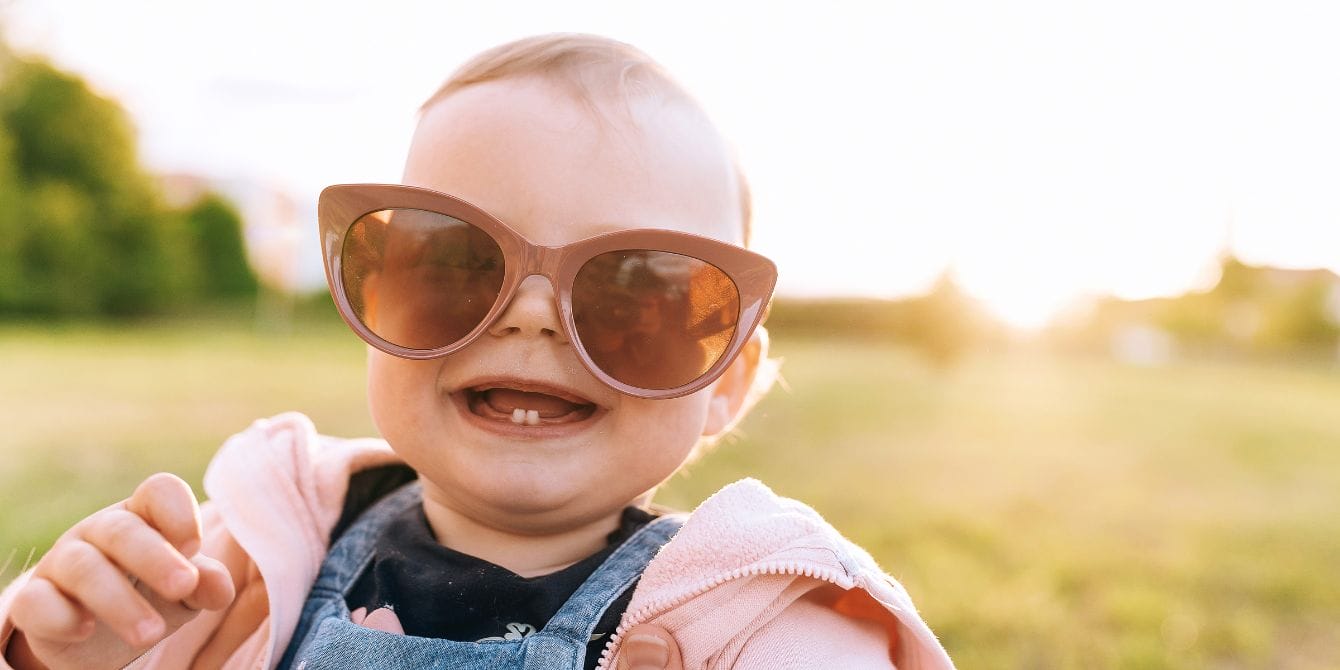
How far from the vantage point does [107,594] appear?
3.73ft

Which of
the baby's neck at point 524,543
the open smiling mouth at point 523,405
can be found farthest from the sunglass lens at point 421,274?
the baby's neck at point 524,543

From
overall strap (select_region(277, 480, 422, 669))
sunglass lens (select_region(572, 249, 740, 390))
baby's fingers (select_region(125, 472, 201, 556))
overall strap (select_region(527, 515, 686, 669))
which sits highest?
sunglass lens (select_region(572, 249, 740, 390))

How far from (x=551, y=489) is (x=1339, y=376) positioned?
2526 centimetres

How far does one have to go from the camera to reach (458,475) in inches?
56.0

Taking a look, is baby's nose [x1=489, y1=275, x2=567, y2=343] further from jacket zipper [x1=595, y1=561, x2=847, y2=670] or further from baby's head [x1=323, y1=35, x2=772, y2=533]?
jacket zipper [x1=595, y1=561, x2=847, y2=670]

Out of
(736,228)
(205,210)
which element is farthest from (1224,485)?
(205,210)

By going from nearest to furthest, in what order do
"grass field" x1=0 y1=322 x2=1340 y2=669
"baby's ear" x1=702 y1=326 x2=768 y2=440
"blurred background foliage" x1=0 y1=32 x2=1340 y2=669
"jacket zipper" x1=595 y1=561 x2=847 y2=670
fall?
1. "jacket zipper" x1=595 y1=561 x2=847 y2=670
2. "baby's ear" x1=702 y1=326 x2=768 y2=440
3. "grass field" x1=0 y1=322 x2=1340 y2=669
4. "blurred background foliage" x1=0 y1=32 x2=1340 y2=669

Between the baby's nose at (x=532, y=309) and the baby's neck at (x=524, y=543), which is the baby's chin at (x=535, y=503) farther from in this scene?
the baby's nose at (x=532, y=309)

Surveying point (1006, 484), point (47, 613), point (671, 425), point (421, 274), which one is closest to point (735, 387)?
point (671, 425)

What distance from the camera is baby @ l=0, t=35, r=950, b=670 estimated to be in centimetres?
134

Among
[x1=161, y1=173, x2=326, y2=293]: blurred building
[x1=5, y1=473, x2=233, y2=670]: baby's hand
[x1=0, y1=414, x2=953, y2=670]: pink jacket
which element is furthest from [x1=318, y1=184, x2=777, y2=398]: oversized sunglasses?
[x1=161, y1=173, x2=326, y2=293]: blurred building

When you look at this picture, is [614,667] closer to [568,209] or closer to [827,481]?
[568,209]

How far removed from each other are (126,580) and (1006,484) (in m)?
5.72

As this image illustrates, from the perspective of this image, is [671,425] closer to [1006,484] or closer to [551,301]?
[551,301]
